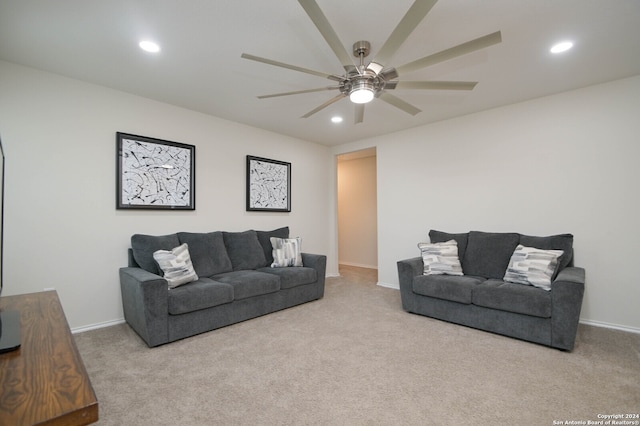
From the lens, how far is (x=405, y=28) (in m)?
1.59

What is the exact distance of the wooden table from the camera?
26.6 inches

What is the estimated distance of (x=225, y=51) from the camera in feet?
8.16

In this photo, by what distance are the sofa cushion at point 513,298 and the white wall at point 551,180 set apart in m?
1.06

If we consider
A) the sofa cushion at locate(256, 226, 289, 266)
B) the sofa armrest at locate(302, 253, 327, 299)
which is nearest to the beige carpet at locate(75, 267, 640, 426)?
the sofa armrest at locate(302, 253, 327, 299)

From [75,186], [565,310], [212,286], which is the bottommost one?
[565,310]

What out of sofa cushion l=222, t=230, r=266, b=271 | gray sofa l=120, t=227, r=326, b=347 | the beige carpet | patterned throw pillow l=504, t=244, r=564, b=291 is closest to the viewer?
the beige carpet

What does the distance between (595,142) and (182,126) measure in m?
4.77

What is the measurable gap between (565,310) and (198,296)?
10.7ft

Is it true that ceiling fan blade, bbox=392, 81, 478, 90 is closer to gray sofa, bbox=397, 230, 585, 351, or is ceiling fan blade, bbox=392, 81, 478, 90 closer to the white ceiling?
the white ceiling

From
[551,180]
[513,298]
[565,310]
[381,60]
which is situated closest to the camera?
[381,60]

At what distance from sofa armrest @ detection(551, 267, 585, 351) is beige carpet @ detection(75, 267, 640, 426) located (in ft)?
0.47

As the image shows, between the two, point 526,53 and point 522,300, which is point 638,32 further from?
point 522,300

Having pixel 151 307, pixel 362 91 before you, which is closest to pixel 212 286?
pixel 151 307

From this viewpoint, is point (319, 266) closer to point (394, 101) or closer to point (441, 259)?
point (441, 259)
